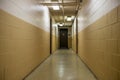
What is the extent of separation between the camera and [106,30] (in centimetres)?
349

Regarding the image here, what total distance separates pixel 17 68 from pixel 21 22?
1.19 m

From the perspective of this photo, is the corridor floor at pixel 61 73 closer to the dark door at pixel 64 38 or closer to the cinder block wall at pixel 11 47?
the cinder block wall at pixel 11 47

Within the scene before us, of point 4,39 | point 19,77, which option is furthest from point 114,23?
point 19,77

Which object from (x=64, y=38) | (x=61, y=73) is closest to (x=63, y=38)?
(x=64, y=38)

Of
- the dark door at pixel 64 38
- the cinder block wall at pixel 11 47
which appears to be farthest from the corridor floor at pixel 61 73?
the dark door at pixel 64 38

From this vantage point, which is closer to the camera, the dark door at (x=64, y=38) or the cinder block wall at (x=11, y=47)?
the cinder block wall at (x=11, y=47)

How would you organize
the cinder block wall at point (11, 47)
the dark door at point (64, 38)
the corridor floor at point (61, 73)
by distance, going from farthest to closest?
the dark door at point (64, 38), the corridor floor at point (61, 73), the cinder block wall at point (11, 47)

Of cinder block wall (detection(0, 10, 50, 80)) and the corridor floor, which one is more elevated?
cinder block wall (detection(0, 10, 50, 80))

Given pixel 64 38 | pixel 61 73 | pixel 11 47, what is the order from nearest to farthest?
pixel 11 47, pixel 61 73, pixel 64 38

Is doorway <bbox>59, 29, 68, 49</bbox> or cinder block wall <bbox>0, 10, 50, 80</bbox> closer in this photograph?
cinder block wall <bbox>0, 10, 50, 80</bbox>

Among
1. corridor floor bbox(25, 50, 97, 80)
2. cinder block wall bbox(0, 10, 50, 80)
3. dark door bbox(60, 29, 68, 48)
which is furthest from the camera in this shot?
dark door bbox(60, 29, 68, 48)

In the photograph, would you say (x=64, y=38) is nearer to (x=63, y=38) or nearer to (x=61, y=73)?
(x=63, y=38)

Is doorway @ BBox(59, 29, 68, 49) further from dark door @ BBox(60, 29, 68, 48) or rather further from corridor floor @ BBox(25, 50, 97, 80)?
corridor floor @ BBox(25, 50, 97, 80)

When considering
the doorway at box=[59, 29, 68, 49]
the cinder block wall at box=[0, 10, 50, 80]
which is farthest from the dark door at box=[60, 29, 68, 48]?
the cinder block wall at box=[0, 10, 50, 80]
